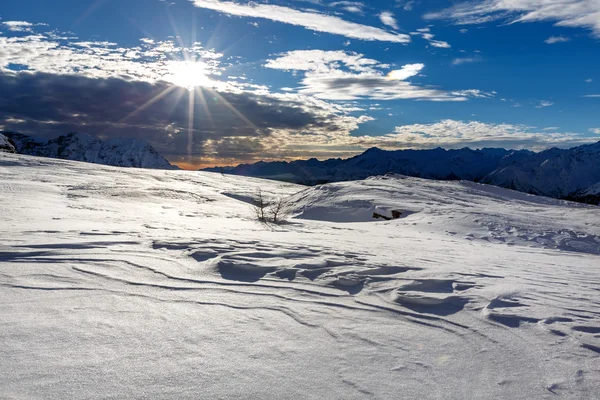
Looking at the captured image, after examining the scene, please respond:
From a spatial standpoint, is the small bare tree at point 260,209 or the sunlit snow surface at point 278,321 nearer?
the sunlit snow surface at point 278,321

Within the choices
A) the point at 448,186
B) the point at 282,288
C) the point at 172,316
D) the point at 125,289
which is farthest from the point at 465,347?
the point at 448,186

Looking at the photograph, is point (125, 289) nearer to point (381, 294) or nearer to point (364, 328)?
point (364, 328)

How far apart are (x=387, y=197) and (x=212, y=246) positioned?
15.3 metres

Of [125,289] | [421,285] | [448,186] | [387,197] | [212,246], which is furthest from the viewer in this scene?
[448,186]

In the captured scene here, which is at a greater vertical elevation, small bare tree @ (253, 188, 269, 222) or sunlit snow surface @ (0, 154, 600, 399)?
sunlit snow surface @ (0, 154, 600, 399)

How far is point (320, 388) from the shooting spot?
2.12m

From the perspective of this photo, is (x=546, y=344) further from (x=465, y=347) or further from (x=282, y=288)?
(x=282, y=288)

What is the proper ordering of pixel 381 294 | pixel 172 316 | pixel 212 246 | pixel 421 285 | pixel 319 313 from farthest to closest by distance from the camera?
pixel 212 246 < pixel 421 285 < pixel 381 294 < pixel 319 313 < pixel 172 316

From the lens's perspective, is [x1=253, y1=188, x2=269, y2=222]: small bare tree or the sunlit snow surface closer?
the sunlit snow surface

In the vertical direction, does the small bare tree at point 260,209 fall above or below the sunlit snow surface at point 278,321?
below

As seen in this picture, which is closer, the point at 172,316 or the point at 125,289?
the point at 172,316

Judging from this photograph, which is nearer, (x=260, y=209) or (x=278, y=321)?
(x=278, y=321)

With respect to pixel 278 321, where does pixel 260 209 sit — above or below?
below

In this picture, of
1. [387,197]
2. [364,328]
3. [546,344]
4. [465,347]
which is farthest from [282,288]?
[387,197]
